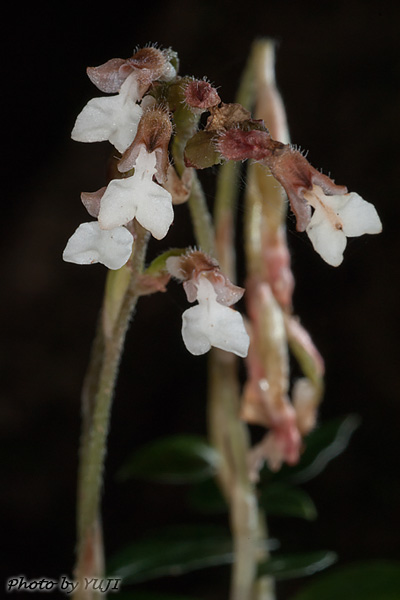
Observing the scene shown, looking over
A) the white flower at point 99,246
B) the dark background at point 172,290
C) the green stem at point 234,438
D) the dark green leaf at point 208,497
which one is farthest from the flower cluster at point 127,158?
the dark background at point 172,290

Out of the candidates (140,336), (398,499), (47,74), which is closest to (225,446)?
→ (398,499)

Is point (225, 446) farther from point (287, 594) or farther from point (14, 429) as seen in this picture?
point (14, 429)

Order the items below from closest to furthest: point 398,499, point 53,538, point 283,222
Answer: point 283,222 < point 398,499 < point 53,538

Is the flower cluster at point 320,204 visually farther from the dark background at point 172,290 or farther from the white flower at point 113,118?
the dark background at point 172,290

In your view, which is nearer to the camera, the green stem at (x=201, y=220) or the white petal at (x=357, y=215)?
the white petal at (x=357, y=215)

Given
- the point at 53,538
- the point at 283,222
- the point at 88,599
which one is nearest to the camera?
the point at 88,599

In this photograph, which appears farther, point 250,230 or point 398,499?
point 398,499

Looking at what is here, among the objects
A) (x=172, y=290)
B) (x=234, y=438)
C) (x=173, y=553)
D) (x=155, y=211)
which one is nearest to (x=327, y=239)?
(x=155, y=211)

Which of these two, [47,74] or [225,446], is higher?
[47,74]

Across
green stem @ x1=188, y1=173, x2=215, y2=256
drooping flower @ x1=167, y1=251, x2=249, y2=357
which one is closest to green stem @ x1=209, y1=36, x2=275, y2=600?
green stem @ x1=188, y1=173, x2=215, y2=256
